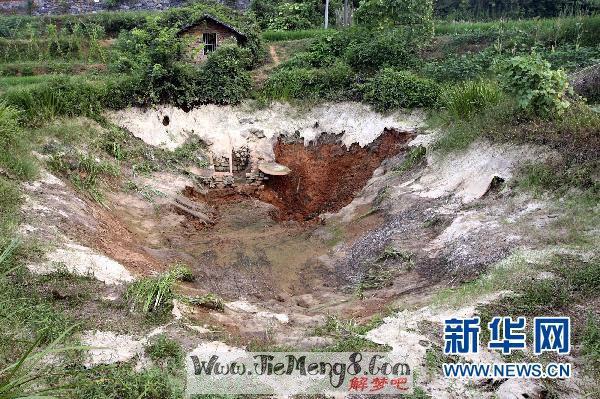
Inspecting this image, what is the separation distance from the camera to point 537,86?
35.7 feet

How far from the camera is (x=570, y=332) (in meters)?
6.46

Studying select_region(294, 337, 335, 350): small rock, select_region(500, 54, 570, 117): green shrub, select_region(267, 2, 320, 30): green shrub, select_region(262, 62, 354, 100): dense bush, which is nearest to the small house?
select_region(262, 62, 354, 100): dense bush

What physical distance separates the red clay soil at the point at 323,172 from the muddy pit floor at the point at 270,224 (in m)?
0.03

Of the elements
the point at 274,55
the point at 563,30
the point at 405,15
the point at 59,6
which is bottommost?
the point at 274,55

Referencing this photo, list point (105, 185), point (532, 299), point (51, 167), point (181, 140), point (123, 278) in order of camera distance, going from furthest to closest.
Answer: point (181, 140) → point (105, 185) → point (51, 167) → point (123, 278) → point (532, 299)

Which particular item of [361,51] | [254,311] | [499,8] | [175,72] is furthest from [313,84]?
[499,8]

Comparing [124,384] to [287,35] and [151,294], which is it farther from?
[287,35]

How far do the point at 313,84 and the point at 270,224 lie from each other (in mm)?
5557

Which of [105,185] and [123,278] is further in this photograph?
[105,185]

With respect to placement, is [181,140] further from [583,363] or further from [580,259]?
[583,363]

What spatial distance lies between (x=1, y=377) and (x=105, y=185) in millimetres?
8100

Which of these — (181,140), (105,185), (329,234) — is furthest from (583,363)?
(181,140)

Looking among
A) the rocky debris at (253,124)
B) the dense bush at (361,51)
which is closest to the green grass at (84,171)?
the rocky debris at (253,124)

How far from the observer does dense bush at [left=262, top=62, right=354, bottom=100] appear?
16953mm
